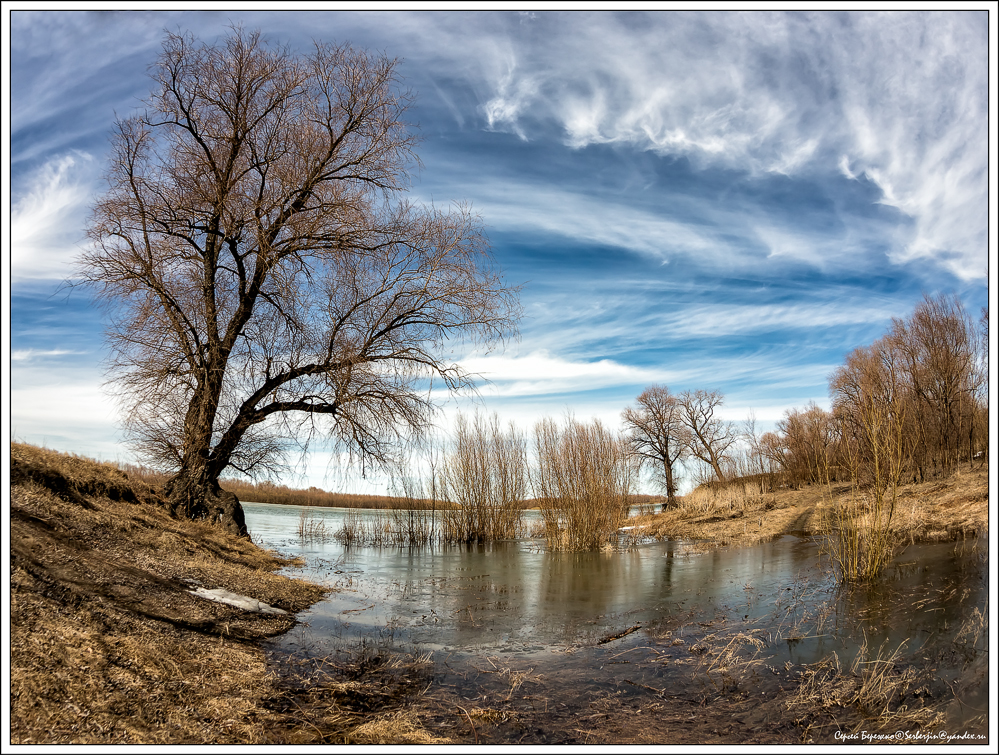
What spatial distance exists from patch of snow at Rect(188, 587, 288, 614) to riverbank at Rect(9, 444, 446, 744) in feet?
0.11

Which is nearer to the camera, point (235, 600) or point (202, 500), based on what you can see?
point (235, 600)

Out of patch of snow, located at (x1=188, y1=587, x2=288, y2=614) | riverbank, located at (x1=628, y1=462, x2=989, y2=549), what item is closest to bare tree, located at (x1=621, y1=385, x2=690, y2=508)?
riverbank, located at (x1=628, y1=462, x2=989, y2=549)

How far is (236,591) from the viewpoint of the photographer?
6.72m

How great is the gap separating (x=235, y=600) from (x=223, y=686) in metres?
2.58

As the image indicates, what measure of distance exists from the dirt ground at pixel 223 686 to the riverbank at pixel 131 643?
0.01m

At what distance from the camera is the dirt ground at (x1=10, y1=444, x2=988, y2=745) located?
332 centimetres

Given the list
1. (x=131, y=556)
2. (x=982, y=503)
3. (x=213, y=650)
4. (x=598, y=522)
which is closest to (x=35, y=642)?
(x=213, y=650)

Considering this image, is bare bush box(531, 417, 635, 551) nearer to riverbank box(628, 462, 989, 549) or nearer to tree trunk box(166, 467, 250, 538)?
riverbank box(628, 462, 989, 549)

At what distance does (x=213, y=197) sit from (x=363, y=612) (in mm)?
8480

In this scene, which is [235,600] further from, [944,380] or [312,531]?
[944,380]

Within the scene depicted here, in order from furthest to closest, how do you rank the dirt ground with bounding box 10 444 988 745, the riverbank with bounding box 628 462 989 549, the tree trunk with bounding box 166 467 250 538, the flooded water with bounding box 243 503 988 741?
the riverbank with bounding box 628 462 989 549 < the tree trunk with bounding box 166 467 250 538 < the flooded water with bounding box 243 503 988 741 < the dirt ground with bounding box 10 444 988 745

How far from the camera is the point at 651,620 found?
7.25 meters

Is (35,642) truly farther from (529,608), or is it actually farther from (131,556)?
(529,608)

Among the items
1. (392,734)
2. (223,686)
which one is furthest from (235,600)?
(392,734)
